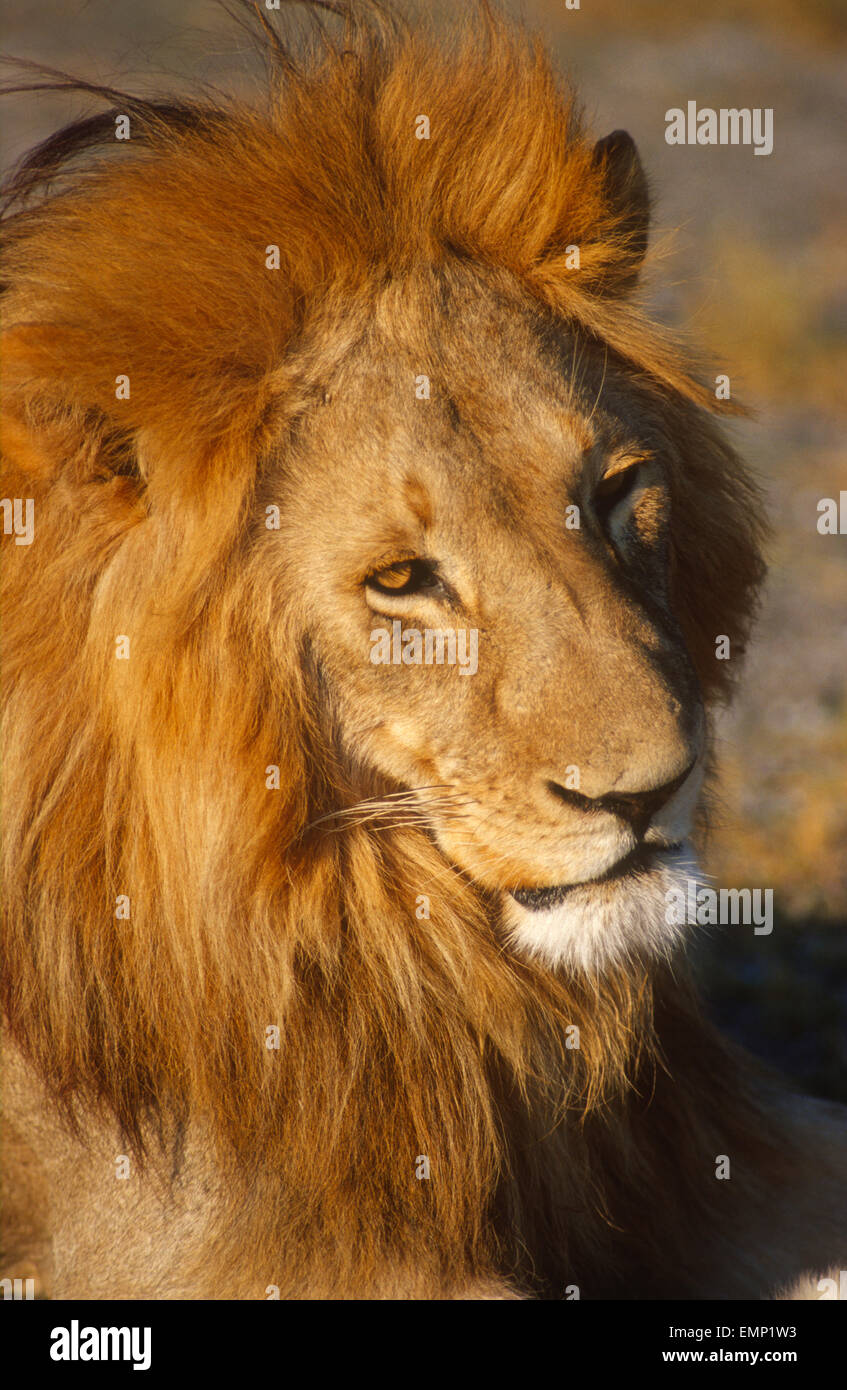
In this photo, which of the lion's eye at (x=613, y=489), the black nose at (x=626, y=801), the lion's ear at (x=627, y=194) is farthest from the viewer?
the lion's ear at (x=627, y=194)

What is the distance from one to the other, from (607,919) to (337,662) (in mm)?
624

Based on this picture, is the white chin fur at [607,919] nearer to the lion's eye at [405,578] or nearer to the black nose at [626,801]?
the black nose at [626,801]

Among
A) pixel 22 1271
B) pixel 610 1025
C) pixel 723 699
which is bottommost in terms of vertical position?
pixel 22 1271

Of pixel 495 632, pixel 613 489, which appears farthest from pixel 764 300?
pixel 495 632

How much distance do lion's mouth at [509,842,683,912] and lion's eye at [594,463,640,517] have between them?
0.61 m

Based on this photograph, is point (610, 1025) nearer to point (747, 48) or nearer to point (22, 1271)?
point (22, 1271)

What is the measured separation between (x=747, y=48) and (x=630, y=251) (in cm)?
1418

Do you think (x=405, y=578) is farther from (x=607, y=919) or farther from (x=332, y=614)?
(x=607, y=919)

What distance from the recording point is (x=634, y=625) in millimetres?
2293

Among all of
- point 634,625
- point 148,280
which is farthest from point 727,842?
point 148,280

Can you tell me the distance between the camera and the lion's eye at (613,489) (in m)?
2.44

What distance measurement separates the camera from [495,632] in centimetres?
225

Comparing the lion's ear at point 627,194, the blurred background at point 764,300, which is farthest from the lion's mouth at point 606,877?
the lion's ear at point 627,194

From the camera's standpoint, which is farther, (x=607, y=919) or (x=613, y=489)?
(x=613, y=489)
